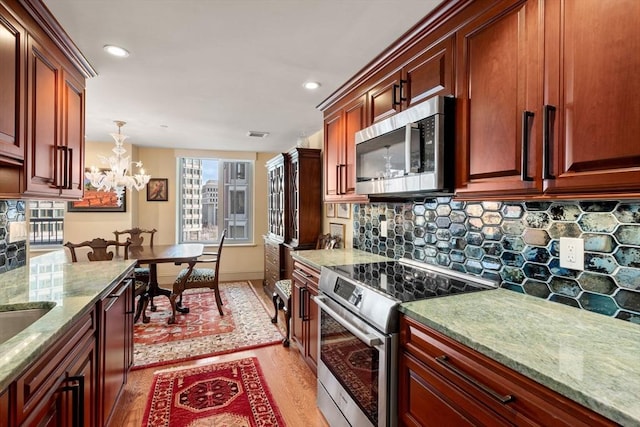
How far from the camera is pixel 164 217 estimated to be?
217 inches

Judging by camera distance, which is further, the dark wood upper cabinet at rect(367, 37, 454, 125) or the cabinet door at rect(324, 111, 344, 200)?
the cabinet door at rect(324, 111, 344, 200)

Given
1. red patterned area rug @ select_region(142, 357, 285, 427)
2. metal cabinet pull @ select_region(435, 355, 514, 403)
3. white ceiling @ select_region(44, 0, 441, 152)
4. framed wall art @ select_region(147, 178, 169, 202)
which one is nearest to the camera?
metal cabinet pull @ select_region(435, 355, 514, 403)

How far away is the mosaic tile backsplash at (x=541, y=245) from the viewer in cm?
117

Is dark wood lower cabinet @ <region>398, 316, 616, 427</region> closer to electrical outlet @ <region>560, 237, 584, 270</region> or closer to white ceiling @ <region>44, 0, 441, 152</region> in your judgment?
electrical outlet @ <region>560, 237, 584, 270</region>

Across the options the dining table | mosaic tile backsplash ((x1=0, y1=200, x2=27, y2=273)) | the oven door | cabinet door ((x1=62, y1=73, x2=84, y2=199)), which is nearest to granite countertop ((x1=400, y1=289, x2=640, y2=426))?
the oven door

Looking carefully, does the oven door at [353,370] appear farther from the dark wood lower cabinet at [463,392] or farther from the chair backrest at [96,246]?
the chair backrest at [96,246]

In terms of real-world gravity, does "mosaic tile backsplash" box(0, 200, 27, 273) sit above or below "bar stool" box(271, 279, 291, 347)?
above

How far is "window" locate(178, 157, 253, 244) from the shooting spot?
5.77 m

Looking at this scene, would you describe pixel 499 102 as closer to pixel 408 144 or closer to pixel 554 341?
pixel 408 144

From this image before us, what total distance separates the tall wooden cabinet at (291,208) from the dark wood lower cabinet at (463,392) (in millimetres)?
2690

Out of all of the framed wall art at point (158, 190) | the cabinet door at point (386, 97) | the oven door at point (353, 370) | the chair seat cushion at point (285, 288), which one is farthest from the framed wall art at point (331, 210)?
the framed wall art at point (158, 190)

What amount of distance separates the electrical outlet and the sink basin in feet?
7.24

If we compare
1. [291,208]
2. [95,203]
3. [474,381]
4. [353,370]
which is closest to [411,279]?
[353,370]

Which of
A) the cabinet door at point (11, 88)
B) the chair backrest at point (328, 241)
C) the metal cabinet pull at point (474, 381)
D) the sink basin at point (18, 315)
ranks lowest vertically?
the metal cabinet pull at point (474, 381)
